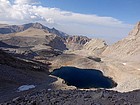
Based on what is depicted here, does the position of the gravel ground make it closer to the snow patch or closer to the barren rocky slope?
the barren rocky slope

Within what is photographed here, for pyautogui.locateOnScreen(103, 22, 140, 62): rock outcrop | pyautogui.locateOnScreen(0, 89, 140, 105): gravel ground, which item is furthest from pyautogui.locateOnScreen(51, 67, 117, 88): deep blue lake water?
pyautogui.locateOnScreen(0, 89, 140, 105): gravel ground

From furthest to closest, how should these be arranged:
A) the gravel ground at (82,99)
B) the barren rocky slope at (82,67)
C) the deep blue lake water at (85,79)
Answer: the deep blue lake water at (85,79), the barren rocky slope at (82,67), the gravel ground at (82,99)

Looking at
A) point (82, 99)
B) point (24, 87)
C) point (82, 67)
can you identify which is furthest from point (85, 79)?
point (82, 99)

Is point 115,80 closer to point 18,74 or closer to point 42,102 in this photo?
point 18,74

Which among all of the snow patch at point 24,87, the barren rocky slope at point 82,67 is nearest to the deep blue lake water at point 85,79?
the barren rocky slope at point 82,67

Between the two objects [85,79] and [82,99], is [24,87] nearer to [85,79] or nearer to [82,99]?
[85,79]

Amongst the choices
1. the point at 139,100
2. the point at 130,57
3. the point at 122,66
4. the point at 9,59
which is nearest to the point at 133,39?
the point at 130,57

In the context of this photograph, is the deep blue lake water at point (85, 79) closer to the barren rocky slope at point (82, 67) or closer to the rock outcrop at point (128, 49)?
the barren rocky slope at point (82, 67)
